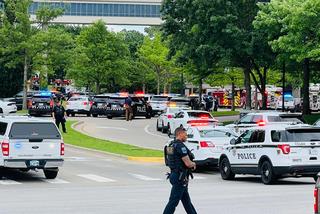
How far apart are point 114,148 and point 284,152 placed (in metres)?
14.3

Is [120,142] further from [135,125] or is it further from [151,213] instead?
[151,213]

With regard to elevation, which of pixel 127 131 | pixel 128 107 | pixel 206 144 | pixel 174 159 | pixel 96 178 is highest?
pixel 128 107

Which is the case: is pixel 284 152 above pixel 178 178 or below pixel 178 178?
below

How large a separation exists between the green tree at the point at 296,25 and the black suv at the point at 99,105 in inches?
635

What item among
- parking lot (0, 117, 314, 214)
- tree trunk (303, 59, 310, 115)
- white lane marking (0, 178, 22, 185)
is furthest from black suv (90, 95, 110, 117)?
white lane marking (0, 178, 22, 185)

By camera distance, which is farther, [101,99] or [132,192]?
[101,99]

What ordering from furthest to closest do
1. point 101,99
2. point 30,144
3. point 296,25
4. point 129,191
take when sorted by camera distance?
point 101,99 → point 296,25 → point 30,144 → point 129,191

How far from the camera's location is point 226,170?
79.8 feet

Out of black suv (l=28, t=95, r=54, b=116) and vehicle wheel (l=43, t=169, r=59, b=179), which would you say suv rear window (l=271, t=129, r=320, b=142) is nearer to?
vehicle wheel (l=43, t=169, r=59, b=179)

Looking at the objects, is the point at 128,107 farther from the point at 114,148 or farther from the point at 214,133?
the point at 214,133

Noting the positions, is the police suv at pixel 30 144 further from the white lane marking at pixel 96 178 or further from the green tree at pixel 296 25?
the green tree at pixel 296 25

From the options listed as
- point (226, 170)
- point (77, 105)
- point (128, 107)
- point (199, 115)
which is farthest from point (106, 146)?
point (77, 105)

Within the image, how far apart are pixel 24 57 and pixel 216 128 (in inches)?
1665

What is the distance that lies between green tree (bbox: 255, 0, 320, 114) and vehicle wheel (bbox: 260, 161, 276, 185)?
18247 mm
